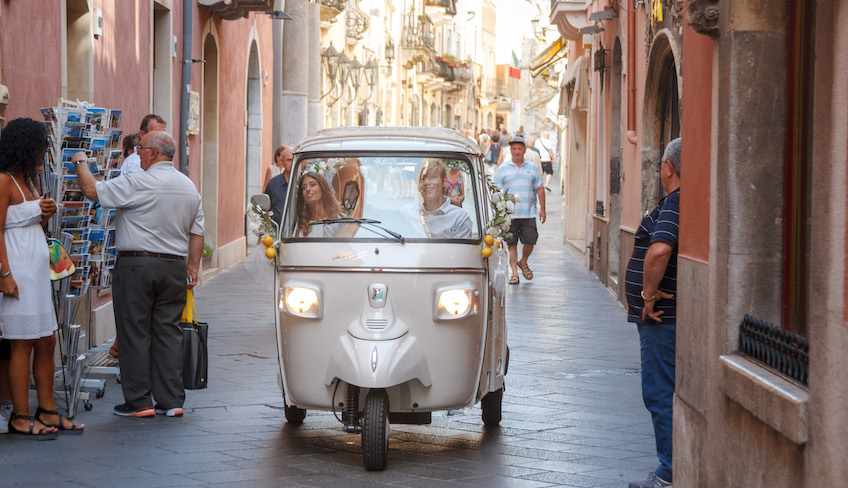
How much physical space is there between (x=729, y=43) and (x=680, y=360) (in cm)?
160

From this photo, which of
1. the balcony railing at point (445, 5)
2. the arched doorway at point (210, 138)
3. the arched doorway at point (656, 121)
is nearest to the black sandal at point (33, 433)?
the arched doorway at point (656, 121)

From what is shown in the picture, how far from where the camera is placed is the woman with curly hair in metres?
7.18

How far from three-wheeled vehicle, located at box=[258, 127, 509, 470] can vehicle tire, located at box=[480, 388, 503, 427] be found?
1.47ft

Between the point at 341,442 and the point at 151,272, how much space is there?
164 cm

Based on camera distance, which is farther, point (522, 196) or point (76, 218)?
point (522, 196)

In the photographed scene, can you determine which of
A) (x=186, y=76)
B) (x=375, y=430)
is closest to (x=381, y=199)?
(x=375, y=430)

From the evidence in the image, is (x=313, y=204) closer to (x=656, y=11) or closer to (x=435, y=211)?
(x=435, y=211)

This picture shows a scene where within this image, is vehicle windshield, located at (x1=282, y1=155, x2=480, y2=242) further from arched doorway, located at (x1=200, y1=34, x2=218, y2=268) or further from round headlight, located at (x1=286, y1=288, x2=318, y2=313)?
arched doorway, located at (x1=200, y1=34, x2=218, y2=268)

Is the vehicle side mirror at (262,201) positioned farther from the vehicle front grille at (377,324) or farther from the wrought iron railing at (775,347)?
the wrought iron railing at (775,347)

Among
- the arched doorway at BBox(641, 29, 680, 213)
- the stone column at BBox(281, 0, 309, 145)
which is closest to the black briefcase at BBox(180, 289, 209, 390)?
the arched doorway at BBox(641, 29, 680, 213)

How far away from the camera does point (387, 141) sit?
728 cm

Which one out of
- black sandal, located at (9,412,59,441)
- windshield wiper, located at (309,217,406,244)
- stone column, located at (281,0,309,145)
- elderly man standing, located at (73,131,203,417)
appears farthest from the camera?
stone column, located at (281,0,309,145)

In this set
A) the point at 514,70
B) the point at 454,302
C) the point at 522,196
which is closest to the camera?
the point at 454,302

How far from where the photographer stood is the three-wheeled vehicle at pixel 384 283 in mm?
6742
